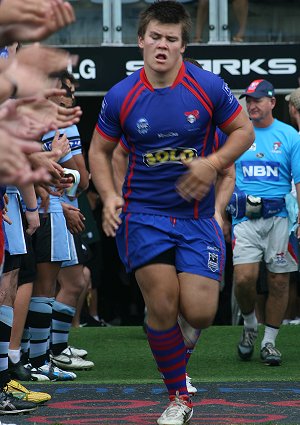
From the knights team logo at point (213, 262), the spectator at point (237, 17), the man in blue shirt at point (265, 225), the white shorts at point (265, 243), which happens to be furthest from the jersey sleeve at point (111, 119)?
the spectator at point (237, 17)

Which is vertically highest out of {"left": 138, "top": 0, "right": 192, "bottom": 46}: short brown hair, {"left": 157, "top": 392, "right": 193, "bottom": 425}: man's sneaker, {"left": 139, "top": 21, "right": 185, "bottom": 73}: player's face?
{"left": 138, "top": 0, "right": 192, "bottom": 46}: short brown hair

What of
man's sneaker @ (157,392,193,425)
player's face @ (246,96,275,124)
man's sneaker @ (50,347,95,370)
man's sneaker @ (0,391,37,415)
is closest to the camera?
man's sneaker @ (157,392,193,425)

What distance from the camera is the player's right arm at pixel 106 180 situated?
6352 mm

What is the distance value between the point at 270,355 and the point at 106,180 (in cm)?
376

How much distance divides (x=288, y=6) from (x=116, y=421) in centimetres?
1081

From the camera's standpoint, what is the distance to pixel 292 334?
12102 millimetres

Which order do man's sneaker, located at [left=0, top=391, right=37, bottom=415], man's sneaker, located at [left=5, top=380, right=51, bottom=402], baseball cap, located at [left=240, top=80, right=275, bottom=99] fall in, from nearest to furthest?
1. man's sneaker, located at [left=0, top=391, right=37, bottom=415]
2. man's sneaker, located at [left=5, top=380, right=51, bottom=402]
3. baseball cap, located at [left=240, top=80, right=275, bottom=99]

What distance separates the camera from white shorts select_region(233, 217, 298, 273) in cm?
1022

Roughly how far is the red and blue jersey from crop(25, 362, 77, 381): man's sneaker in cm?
221

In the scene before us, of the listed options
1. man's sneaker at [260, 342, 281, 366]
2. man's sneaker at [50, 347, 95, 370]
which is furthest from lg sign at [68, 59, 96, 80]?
man's sneaker at [50, 347, 95, 370]

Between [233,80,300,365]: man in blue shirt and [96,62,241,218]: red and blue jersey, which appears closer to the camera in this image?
[96,62,241,218]: red and blue jersey

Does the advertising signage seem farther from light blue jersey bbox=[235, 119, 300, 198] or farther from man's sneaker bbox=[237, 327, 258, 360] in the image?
man's sneaker bbox=[237, 327, 258, 360]

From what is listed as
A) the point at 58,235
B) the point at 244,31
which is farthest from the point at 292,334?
the point at 244,31

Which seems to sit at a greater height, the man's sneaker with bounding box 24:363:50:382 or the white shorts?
the white shorts
